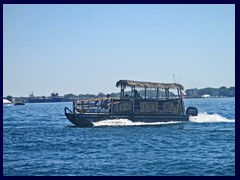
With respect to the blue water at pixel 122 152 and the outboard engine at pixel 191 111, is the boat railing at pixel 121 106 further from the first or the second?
the outboard engine at pixel 191 111

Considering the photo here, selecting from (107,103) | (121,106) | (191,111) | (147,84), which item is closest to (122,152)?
(121,106)

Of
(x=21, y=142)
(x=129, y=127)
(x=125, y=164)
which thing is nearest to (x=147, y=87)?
(x=129, y=127)

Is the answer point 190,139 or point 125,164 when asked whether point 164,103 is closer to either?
point 190,139

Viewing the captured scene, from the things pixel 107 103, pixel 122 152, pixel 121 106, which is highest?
pixel 107 103

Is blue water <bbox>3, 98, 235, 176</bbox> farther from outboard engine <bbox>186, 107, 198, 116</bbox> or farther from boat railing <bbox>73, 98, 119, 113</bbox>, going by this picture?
outboard engine <bbox>186, 107, 198, 116</bbox>

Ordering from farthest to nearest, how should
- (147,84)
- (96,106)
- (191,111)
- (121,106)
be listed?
(191,111), (147,84), (121,106), (96,106)

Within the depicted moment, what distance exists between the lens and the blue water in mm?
22156

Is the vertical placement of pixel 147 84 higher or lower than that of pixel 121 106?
higher

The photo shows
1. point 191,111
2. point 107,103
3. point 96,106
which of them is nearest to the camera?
point 96,106

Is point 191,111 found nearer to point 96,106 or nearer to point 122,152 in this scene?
point 96,106

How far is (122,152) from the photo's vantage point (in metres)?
27.7

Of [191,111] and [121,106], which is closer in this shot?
[121,106]

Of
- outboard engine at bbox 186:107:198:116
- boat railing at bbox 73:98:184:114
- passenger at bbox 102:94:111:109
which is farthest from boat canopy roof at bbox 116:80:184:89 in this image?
outboard engine at bbox 186:107:198:116
